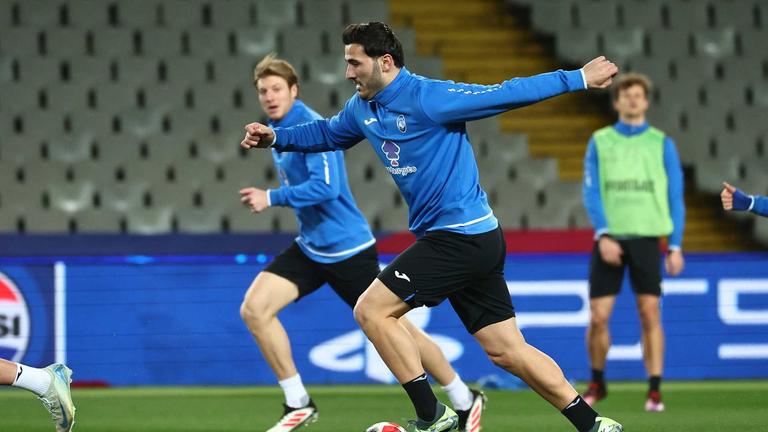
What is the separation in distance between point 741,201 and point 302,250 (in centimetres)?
253

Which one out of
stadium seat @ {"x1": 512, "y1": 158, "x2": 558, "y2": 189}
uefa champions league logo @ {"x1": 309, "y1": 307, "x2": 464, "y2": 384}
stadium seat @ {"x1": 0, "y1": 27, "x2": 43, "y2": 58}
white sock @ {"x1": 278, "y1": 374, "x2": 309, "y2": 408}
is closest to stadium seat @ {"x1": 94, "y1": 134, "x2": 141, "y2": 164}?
stadium seat @ {"x1": 0, "y1": 27, "x2": 43, "y2": 58}

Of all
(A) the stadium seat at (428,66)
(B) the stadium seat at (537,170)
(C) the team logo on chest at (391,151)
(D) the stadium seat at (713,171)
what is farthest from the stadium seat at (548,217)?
(C) the team logo on chest at (391,151)

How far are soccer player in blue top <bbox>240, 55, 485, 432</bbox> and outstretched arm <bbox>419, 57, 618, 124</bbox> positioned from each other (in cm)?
163

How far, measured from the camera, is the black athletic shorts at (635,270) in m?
8.52

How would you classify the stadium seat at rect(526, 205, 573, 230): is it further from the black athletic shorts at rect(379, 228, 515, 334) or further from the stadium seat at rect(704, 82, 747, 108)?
the black athletic shorts at rect(379, 228, 515, 334)

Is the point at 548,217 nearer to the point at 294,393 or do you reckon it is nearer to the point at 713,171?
the point at 713,171

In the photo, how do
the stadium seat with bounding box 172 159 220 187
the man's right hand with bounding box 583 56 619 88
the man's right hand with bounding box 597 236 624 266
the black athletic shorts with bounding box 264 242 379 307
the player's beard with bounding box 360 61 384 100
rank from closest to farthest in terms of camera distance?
the man's right hand with bounding box 583 56 619 88 < the player's beard with bounding box 360 61 384 100 < the black athletic shorts with bounding box 264 242 379 307 < the man's right hand with bounding box 597 236 624 266 < the stadium seat with bounding box 172 159 220 187

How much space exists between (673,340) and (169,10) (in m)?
6.54

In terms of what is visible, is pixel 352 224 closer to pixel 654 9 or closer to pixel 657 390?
pixel 657 390

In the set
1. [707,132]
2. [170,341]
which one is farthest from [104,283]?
[707,132]

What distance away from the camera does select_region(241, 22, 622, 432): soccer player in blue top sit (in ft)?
18.8

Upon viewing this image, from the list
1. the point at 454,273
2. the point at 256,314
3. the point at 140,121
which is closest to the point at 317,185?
the point at 256,314

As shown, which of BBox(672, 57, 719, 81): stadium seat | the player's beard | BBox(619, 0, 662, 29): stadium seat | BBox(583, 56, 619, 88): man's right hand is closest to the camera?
BBox(583, 56, 619, 88): man's right hand

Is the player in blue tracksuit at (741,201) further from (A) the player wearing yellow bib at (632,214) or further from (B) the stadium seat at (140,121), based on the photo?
(B) the stadium seat at (140,121)
